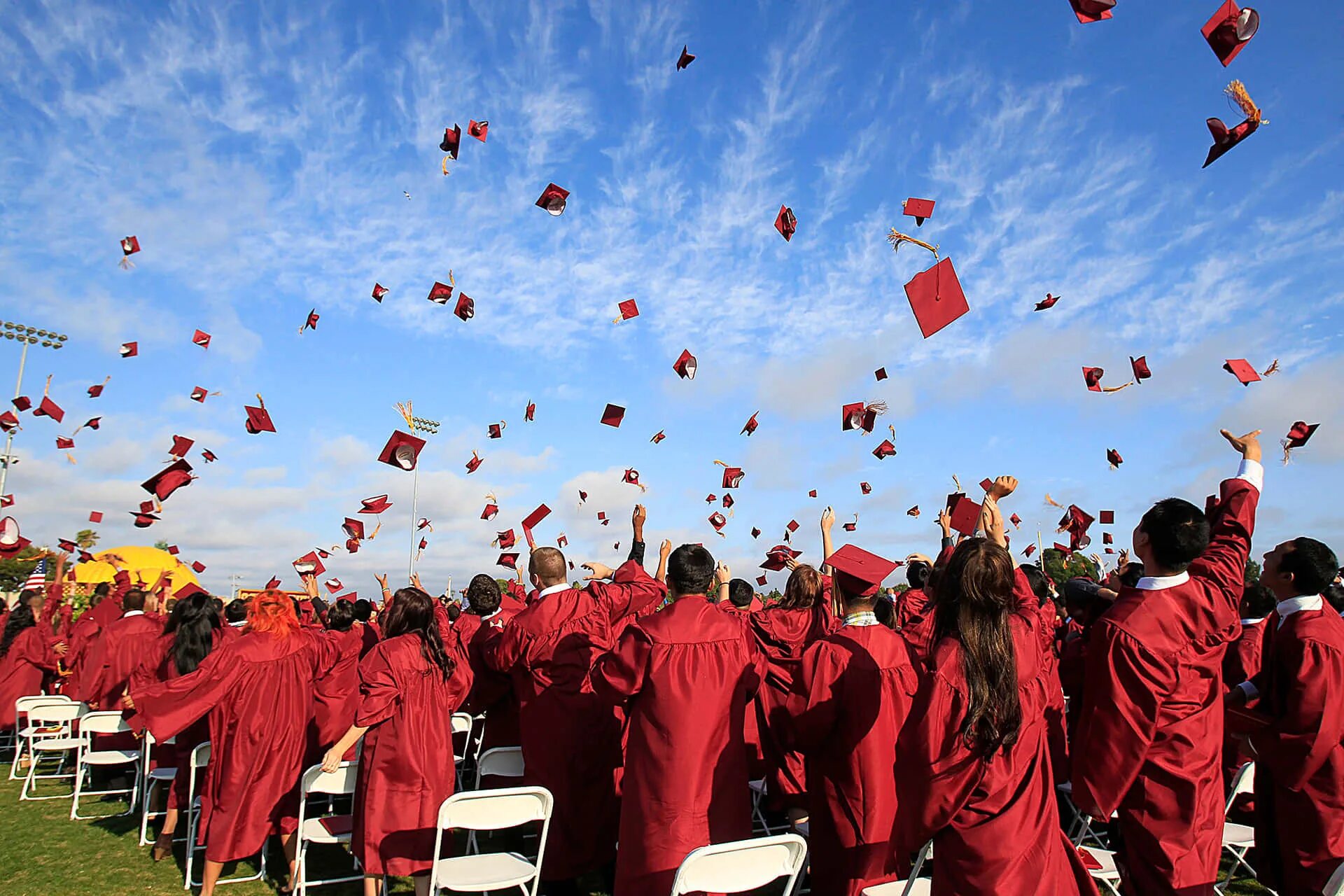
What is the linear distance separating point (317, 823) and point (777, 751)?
10.7 feet

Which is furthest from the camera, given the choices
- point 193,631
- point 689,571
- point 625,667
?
point 193,631

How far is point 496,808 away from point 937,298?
4.47 meters

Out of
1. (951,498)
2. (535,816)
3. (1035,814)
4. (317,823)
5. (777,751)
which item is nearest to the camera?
(1035,814)

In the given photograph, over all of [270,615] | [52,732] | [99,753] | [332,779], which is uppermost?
[270,615]

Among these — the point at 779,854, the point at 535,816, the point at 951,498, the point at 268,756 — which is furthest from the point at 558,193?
the point at 779,854

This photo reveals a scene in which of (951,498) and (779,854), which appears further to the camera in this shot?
(951,498)

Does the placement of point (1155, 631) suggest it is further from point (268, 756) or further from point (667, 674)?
point (268, 756)

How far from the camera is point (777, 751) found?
19.7 feet

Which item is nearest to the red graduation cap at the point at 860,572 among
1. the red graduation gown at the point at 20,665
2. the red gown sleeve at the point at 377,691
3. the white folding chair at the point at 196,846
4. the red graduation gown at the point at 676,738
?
the red graduation gown at the point at 676,738

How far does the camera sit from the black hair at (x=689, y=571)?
4379 mm

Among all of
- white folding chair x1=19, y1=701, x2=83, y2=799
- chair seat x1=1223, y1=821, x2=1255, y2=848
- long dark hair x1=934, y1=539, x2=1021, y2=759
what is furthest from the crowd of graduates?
white folding chair x1=19, y1=701, x2=83, y2=799

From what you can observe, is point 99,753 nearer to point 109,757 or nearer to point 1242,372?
point 109,757

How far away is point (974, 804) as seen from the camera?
109 inches

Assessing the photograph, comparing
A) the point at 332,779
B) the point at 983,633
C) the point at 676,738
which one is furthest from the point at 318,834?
the point at 983,633
